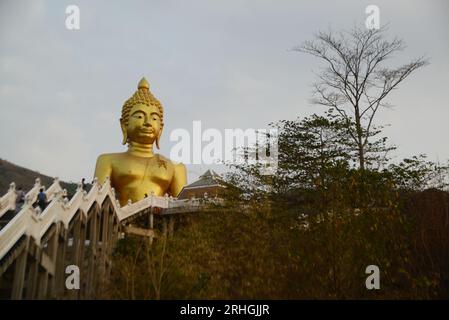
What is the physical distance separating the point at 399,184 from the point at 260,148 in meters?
5.40

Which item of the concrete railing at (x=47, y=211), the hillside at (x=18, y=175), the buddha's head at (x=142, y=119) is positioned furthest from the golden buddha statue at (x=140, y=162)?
the hillside at (x=18, y=175)

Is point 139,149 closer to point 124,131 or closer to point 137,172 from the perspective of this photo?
point 124,131

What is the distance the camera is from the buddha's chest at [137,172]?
92.3ft

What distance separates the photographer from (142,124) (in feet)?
95.0

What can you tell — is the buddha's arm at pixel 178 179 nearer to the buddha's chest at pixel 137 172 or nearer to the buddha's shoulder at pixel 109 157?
the buddha's chest at pixel 137 172

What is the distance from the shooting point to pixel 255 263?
1191cm

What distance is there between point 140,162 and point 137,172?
25.2 inches

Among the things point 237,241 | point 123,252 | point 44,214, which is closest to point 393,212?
point 237,241

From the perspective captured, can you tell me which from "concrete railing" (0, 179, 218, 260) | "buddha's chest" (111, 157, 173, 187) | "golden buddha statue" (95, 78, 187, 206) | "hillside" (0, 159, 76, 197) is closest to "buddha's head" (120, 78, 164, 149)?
"golden buddha statue" (95, 78, 187, 206)

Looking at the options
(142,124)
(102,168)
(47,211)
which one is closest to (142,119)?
(142,124)
